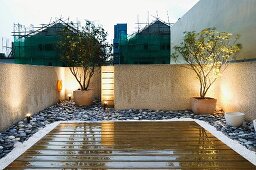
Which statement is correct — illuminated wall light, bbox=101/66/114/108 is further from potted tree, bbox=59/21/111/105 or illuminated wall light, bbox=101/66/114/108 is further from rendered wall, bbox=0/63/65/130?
rendered wall, bbox=0/63/65/130

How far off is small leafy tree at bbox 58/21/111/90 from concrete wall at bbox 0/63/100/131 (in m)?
0.52

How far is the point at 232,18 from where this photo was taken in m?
7.59

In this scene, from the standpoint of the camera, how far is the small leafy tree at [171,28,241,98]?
752 cm

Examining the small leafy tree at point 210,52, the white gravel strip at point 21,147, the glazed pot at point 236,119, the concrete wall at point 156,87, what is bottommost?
the white gravel strip at point 21,147

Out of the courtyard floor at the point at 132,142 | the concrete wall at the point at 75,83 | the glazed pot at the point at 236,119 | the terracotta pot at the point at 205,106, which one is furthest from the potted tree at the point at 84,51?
the glazed pot at the point at 236,119

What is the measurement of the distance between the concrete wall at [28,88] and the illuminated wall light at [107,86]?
1240 millimetres

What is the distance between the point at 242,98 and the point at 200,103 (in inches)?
46.6

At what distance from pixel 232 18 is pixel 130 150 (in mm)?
5251

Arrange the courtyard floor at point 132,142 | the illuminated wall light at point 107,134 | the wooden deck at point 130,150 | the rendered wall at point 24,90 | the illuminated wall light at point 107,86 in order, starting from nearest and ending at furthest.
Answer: the wooden deck at point 130,150, the courtyard floor at point 132,142, the illuminated wall light at point 107,134, the rendered wall at point 24,90, the illuminated wall light at point 107,86

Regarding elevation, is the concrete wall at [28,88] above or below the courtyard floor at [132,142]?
above

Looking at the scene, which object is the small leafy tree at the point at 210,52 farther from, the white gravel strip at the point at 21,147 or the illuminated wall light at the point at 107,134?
the white gravel strip at the point at 21,147

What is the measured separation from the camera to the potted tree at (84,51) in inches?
366

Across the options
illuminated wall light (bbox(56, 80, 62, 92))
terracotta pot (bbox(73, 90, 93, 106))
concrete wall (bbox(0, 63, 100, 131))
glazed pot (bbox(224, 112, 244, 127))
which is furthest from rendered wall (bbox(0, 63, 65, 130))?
glazed pot (bbox(224, 112, 244, 127))

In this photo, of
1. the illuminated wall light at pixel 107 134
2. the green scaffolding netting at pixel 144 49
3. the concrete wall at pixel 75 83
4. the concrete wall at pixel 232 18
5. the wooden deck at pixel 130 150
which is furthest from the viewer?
the green scaffolding netting at pixel 144 49
